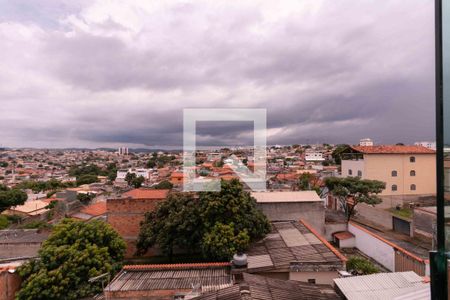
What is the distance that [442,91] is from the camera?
1.04m

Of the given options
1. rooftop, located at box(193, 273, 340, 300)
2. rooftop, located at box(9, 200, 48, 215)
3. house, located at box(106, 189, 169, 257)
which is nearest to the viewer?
rooftop, located at box(193, 273, 340, 300)

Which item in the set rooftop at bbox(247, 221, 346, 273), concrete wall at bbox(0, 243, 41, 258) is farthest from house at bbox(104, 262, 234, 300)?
concrete wall at bbox(0, 243, 41, 258)

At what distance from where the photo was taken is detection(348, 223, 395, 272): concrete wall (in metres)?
6.52

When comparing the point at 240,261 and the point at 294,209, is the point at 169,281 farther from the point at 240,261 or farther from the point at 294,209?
the point at 294,209

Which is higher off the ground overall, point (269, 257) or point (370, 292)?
point (370, 292)

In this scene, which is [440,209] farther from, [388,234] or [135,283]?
[388,234]

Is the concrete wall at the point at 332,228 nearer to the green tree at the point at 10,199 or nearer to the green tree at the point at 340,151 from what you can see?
the green tree at the point at 340,151

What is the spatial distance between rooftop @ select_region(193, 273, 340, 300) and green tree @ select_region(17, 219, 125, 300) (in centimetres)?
338

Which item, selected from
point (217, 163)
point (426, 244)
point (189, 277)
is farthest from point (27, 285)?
point (426, 244)

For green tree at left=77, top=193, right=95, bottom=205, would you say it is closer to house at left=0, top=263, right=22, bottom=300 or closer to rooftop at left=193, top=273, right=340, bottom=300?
house at left=0, top=263, right=22, bottom=300

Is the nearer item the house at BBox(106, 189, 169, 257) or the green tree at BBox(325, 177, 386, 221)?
the house at BBox(106, 189, 169, 257)

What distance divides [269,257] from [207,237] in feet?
5.42

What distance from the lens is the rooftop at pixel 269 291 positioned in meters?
3.34

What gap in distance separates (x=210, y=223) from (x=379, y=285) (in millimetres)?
4188
